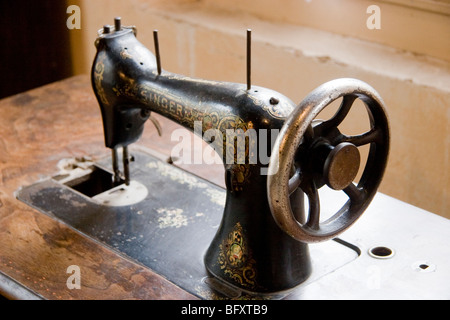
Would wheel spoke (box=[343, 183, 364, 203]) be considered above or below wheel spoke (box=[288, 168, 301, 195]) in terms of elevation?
below

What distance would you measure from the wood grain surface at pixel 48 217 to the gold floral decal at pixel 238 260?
0.11 meters

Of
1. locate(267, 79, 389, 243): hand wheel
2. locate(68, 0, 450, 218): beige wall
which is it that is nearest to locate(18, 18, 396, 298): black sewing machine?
locate(267, 79, 389, 243): hand wheel

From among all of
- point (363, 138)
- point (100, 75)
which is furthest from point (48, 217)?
point (363, 138)

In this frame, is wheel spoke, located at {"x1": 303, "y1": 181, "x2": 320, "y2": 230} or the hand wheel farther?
wheel spoke, located at {"x1": 303, "y1": 181, "x2": 320, "y2": 230}

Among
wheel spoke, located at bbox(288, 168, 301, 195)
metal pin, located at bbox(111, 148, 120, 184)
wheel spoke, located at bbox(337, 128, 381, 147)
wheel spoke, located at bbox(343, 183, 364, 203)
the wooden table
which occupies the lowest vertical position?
the wooden table

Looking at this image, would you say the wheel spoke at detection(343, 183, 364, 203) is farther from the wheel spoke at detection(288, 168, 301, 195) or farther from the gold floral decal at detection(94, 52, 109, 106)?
the gold floral decal at detection(94, 52, 109, 106)

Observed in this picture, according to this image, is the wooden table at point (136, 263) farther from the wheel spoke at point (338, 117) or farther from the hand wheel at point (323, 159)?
the wheel spoke at point (338, 117)

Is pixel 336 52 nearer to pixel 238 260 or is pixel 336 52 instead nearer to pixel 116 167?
pixel 116 167

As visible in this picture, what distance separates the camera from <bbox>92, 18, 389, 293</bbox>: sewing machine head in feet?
4.30

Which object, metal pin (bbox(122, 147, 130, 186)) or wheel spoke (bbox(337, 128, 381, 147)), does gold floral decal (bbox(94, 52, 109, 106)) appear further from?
wheel spoke (bbox(337, 128, 381, 147))

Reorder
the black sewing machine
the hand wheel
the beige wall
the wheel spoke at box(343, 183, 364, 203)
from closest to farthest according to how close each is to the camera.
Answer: the hand wheel → the black sewing machine → the wheel spoke at box(343, 183, 364, 203) → the beige wall

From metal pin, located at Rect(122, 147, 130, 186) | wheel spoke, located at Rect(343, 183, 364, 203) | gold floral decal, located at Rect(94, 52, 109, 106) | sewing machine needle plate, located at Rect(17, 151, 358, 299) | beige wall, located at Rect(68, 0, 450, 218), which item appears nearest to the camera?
wheel spoke, located at Rect(343, 183, 364, 203)

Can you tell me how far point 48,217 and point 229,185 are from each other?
536 mm

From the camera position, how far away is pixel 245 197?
4.90 ft
